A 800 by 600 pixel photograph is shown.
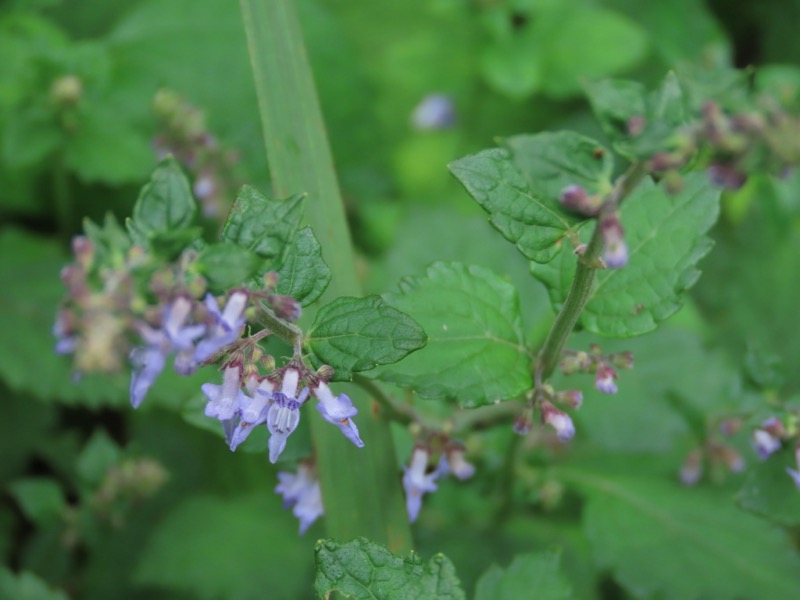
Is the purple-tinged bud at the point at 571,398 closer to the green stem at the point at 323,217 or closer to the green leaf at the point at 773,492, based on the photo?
the green stem at the point at 323,217

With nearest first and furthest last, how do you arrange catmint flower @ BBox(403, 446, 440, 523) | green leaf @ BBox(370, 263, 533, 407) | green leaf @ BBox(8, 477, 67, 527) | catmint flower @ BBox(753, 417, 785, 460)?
green leaf @ BBox(370, 263, 533, 407)
catmint flower @ BBox(403, 446, 440, 523)
catmint flower @ BBox(753, 417, 785, 460)
green leaf @ BBox(8, 477, 67, 527)

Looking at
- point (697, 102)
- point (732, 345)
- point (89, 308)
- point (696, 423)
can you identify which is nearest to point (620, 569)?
point (696, 423)

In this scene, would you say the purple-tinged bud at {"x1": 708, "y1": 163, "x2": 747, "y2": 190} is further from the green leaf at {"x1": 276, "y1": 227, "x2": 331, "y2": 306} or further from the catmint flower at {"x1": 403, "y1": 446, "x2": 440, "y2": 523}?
the catmint flower at {"x1": 403, "y1": 446, "x2": 440, "y2": 523}

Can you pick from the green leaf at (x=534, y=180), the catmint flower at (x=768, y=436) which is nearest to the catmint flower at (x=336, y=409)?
the green leaf at (x=534, y=180)

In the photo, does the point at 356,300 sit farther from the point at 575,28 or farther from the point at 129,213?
the point at 575,28

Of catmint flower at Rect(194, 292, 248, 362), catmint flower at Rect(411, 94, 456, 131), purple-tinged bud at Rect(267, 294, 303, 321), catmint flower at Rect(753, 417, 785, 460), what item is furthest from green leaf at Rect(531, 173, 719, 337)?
catmint flower at Rect(411, 94, 456, 131)
